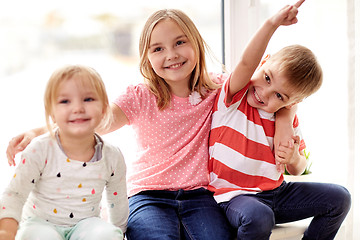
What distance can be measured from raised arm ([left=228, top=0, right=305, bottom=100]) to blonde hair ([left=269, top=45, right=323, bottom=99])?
77 millimetres

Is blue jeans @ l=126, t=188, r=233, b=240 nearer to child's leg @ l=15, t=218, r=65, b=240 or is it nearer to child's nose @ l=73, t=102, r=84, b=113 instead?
child's leg @ l=15, t=218, r=65, b=240

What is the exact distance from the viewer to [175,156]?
159 cm

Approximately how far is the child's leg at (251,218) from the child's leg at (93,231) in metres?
0.37

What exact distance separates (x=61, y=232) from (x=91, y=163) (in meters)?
0.20

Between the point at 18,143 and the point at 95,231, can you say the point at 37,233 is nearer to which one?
the point at 95,231

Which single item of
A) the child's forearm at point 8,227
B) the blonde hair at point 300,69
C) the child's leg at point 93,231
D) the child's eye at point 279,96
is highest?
the blonde hair at point 300,69

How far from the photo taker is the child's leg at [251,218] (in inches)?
54.6

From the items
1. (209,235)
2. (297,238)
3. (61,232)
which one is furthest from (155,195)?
(297,238)

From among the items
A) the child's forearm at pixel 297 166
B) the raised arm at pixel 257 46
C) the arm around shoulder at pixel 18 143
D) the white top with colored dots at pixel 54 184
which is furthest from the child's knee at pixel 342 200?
the arm around shoulder at pixel 18 143

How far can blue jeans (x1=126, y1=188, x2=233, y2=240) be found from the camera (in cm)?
140

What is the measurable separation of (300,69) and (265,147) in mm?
283

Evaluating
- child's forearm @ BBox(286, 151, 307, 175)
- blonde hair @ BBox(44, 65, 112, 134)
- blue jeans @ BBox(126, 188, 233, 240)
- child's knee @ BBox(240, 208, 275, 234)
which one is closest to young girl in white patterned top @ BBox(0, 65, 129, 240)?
blonde hair @ BBox(44, 65, 112, 134)

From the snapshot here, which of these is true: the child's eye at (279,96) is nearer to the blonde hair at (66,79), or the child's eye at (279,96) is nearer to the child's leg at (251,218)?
the child's leg at (251,218)

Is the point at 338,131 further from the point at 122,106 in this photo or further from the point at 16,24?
the point at 16,24
